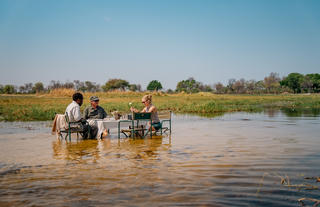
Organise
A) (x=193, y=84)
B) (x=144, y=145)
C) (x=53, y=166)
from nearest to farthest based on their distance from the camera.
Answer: (x=53, y=166), (x=144, y=145), (x=193, y=84)

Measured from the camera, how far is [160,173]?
5.99 metres

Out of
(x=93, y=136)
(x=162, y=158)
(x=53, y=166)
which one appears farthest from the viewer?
(x=93, y=136)

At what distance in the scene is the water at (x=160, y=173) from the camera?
4.64 m

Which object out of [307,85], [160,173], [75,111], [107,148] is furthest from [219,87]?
[160,173]

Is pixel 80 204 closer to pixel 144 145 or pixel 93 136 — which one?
pixel 144 145

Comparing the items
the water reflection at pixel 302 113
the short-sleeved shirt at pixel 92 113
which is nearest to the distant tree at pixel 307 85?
the water reflection at pixel 302 113

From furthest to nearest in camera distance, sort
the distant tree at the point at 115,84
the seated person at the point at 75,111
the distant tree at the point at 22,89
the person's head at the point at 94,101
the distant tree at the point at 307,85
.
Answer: the distant tree at the point at 307,85
the distant tree at the point at 115,84
the distant tree at the point at 22,89
the person's head at the point at 94,101
the seated person at the point at 75,111

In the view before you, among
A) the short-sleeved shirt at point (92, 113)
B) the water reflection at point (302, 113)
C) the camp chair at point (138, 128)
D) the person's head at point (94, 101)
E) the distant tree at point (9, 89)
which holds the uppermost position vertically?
the distant tree at point (9, 89)

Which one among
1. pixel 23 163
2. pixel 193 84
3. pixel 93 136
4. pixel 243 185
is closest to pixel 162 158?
pixel 243 185

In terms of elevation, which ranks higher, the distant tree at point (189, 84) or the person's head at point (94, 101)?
the distant tree at point (189, 84)

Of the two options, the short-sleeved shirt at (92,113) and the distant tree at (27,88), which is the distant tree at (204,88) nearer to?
the distant tree at (27,88)

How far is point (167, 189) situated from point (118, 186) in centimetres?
81

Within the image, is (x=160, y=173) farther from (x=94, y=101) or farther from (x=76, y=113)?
(x=94, y=101)

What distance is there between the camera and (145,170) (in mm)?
6238
